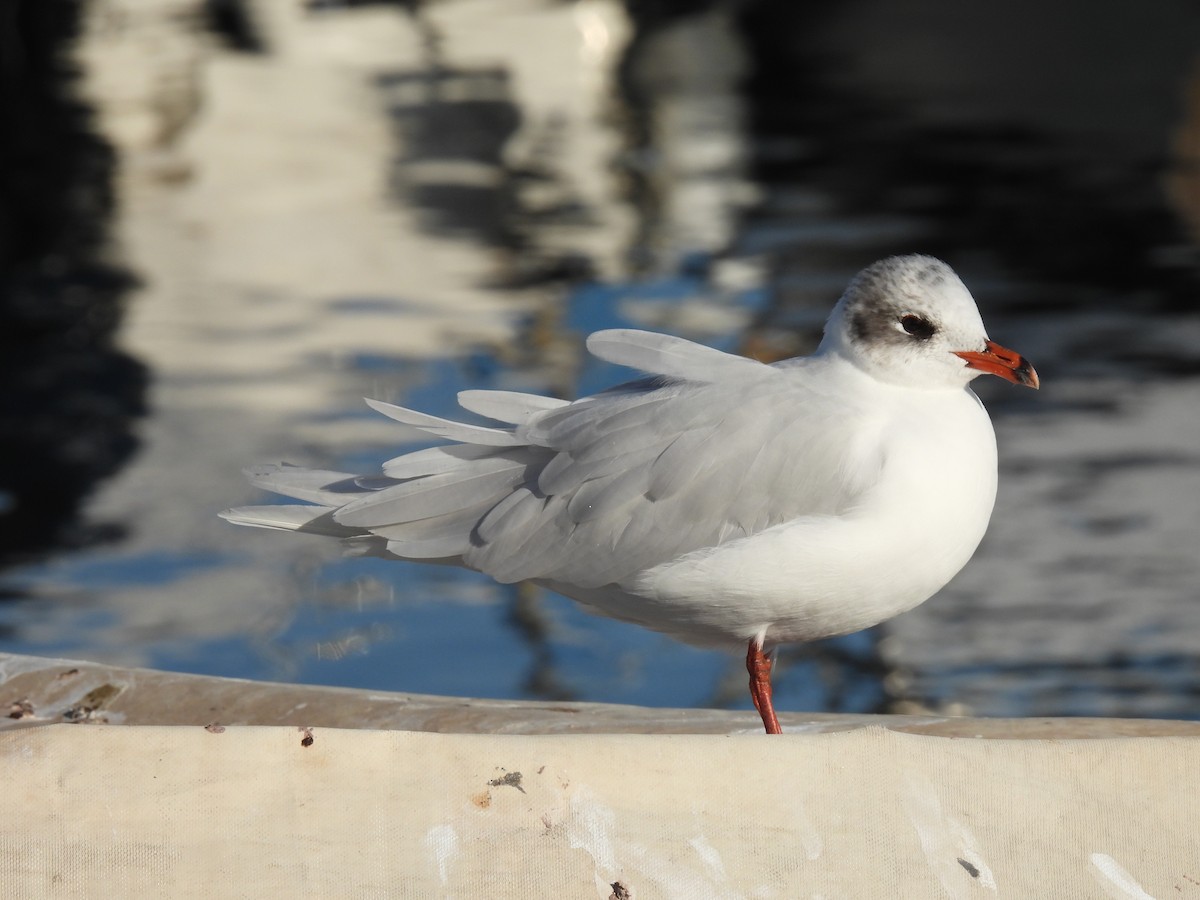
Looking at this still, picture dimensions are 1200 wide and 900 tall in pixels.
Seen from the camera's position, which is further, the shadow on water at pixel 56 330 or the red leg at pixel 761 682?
the shadow on water at pixel 56 330

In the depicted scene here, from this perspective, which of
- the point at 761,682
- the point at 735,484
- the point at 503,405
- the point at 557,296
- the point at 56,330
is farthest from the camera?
the point at 557,296

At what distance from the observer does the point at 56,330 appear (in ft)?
33.5

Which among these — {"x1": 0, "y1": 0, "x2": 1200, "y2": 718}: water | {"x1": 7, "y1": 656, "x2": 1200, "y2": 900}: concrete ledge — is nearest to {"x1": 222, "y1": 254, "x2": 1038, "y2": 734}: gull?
{"x1": 7, "y1": 656, "x2": 1200, "y2": 900}: concrete ledge

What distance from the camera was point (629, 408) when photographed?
11.8ft

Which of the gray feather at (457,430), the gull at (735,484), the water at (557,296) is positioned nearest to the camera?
the gull at (735,484)

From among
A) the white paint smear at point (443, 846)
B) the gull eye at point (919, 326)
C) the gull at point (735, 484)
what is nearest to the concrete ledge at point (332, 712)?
the gull at point (735, 484)

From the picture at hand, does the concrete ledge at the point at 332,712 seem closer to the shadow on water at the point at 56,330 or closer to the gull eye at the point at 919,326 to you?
the gull eye at the point at 919,326

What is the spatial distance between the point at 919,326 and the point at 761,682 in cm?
81

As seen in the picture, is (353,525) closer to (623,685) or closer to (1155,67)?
(623,685)

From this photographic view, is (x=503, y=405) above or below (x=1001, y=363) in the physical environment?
below

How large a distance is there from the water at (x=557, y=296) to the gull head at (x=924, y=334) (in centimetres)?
293

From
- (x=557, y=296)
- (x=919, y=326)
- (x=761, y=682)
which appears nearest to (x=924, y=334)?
(x=919, y=326)

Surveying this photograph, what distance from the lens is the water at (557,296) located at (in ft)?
22.2

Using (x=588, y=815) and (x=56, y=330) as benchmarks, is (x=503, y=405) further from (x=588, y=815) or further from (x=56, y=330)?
(x=56, y=330)
